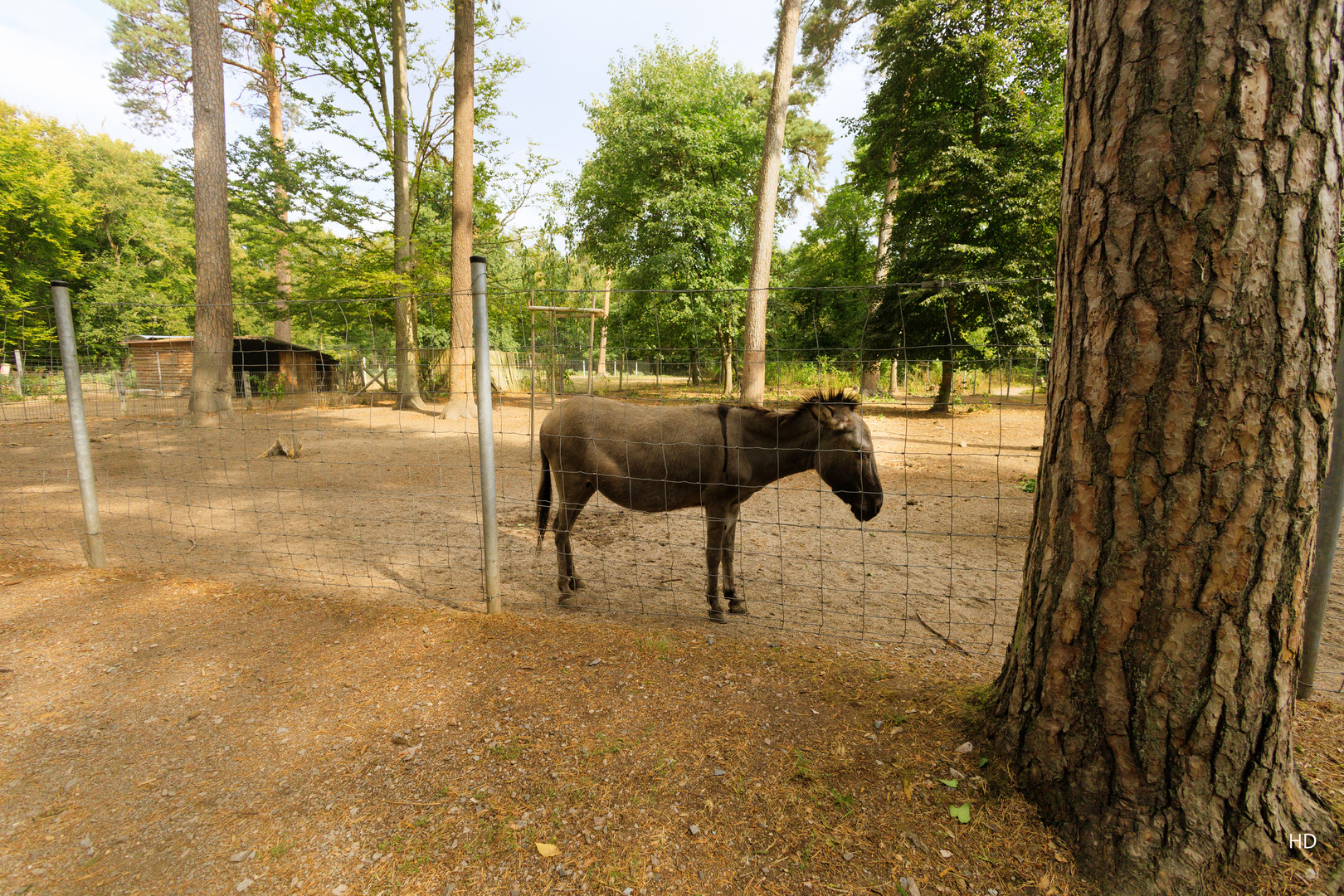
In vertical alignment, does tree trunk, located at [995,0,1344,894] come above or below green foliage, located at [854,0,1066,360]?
below

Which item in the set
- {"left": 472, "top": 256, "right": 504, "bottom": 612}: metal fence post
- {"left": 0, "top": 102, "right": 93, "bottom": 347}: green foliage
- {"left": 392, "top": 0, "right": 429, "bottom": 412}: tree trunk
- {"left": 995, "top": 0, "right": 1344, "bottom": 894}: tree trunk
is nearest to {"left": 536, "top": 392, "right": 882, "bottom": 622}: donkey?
{"left": 472, "top": 256, "right": 504, "bottom": 612}: metal fence post

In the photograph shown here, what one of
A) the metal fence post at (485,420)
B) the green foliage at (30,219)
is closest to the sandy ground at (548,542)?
the metal fence post at (485,420)

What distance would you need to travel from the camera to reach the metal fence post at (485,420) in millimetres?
3246

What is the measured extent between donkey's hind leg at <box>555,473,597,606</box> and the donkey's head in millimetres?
1763

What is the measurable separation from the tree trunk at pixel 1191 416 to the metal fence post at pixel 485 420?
273cm

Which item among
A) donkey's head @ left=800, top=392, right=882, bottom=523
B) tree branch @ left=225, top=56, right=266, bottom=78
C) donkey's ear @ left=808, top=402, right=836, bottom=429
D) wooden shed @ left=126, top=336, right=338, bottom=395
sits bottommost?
donkey's head @ left=800, top=392, right=882, bottom=523

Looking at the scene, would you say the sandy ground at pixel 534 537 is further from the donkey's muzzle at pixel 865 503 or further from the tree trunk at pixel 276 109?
the tree trunk at pixel 276 109

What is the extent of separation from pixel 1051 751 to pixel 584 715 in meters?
1.80

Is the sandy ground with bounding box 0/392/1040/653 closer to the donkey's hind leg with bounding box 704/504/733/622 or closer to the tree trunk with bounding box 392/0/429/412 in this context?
the donkey's hind leg with bounding box 704/504/733/622

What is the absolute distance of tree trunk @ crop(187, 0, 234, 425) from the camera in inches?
500

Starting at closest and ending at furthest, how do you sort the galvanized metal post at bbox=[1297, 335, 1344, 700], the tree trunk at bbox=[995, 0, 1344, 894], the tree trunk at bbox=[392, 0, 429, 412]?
1. the tree trunk at bbox=[995, 0, 1344, 894]
2. the galvanized metal post at bbox=[1297, 335, 1344, 700]
3. the tree trunk at bbox=[392, 0, 429, 412]

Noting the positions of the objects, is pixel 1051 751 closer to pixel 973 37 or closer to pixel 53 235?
pixel 973 37

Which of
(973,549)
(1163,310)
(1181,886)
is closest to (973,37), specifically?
(973,549)

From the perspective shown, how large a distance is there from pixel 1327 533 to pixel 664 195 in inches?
865
